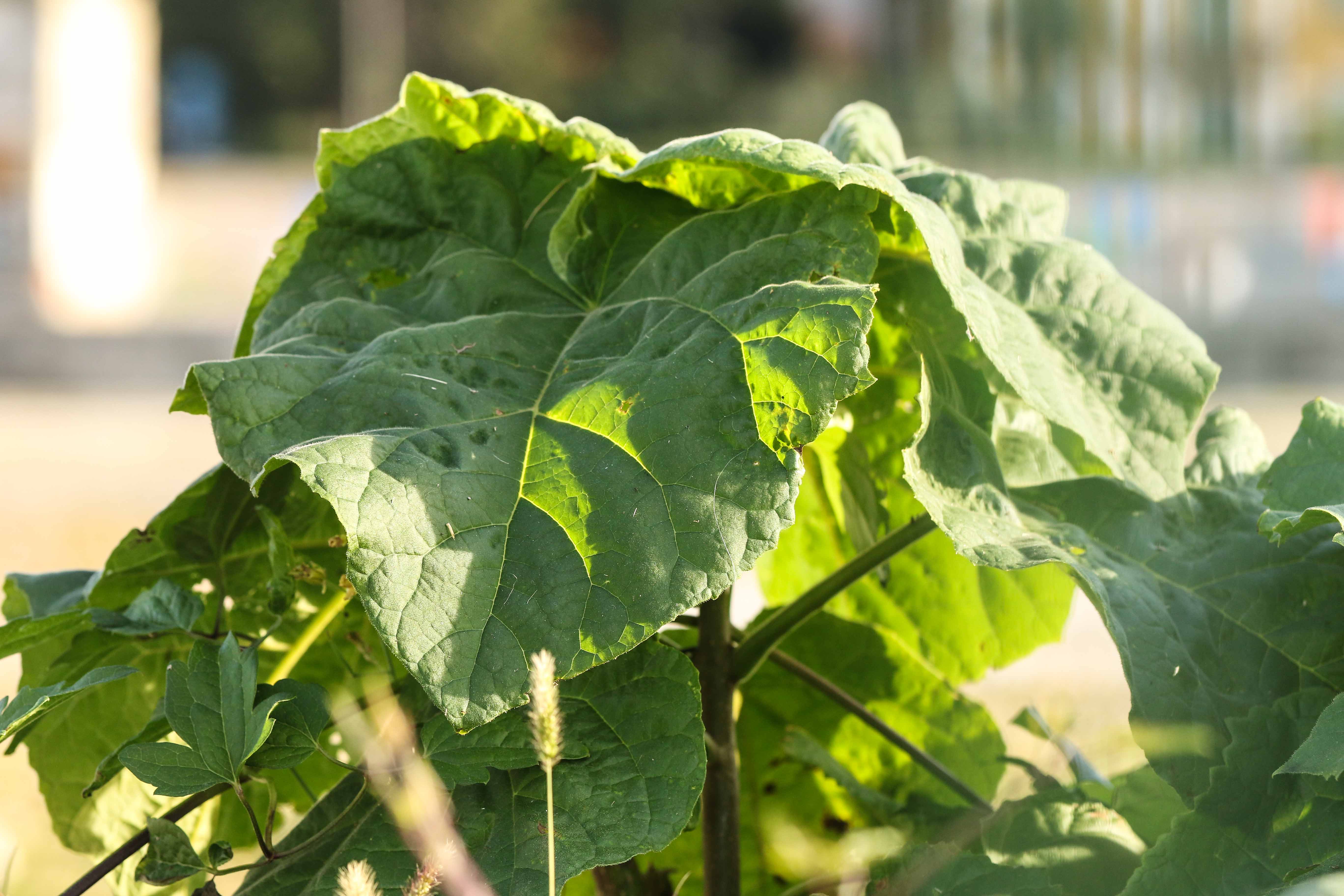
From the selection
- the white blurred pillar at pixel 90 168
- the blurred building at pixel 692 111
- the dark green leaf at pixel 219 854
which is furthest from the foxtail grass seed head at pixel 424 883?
the white blurred pillar at pixel 90 168

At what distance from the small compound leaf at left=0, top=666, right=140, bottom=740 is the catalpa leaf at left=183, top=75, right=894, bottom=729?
0.49 ft

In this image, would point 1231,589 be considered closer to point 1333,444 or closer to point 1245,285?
point 1333,444

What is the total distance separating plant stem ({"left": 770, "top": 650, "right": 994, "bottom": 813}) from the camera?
1.07 m

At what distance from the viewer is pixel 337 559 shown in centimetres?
104

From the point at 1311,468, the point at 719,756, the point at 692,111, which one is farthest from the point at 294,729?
the point at 692,111

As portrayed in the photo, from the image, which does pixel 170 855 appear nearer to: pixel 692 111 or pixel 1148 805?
pixel 1148 805

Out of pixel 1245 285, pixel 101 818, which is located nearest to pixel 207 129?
pixel 1245 285

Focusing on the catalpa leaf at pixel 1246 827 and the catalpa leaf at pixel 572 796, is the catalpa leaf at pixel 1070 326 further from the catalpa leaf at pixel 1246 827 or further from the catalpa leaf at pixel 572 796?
the catalpa leaf at pixel 572 796

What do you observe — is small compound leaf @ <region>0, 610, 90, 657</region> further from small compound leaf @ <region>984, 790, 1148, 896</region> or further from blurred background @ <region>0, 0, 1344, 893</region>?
small compound leaf @ <region>984, 790, 1148, 896</region>

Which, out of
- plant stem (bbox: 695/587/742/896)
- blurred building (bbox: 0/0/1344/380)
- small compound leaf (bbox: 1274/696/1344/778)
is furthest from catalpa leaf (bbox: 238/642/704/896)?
blurred building (bbox: 0/0/1344/380)

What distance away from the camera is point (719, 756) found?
982 mm

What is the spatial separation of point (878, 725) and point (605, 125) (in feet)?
42.9

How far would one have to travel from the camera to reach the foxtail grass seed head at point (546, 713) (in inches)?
24.8

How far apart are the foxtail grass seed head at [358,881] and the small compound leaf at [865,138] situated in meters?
0.59
